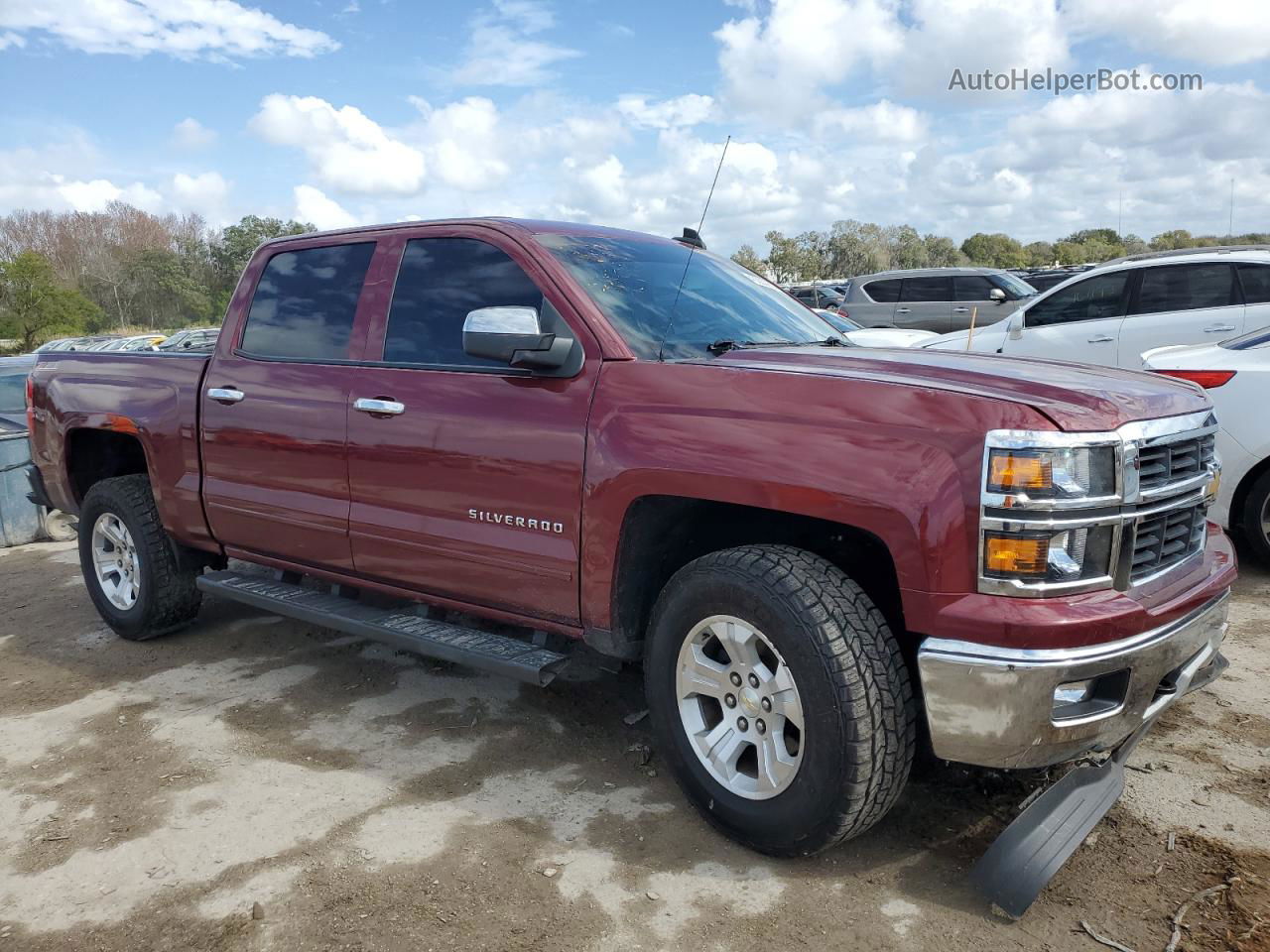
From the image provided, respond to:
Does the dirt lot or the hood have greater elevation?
the hood

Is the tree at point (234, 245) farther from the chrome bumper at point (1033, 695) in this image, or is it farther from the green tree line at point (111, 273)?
the chrome bumper at point (1033, 695)

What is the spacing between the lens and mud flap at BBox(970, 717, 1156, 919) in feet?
8.04

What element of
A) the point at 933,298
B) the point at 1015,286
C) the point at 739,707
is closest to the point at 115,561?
the point at 739,707

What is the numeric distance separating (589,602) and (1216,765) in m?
2.20

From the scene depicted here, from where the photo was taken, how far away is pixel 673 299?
3.52 meters

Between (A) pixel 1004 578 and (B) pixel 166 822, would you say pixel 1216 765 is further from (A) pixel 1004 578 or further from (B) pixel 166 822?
(B) pixel 166 822

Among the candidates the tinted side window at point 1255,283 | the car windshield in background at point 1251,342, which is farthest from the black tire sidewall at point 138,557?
the tinted side window at point 1255,283

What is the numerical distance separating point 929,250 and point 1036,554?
7051cm

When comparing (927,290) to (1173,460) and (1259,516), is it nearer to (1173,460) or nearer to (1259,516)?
(1259,516)

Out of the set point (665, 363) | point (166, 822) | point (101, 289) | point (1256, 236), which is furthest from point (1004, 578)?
point (101, 289)

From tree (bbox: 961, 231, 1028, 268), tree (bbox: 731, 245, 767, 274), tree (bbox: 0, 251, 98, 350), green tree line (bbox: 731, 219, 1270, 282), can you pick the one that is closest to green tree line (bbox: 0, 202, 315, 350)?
tree (bbox: 0, 251, 98, 350)

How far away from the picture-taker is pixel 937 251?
68375 millimetres

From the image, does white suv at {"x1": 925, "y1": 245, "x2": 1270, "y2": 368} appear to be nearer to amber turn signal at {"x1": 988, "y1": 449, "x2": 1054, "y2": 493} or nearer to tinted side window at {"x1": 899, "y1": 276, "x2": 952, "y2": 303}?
amber turn signal at {"x1": 988, "y1": 449, "x2": 1054, "y2": 493}

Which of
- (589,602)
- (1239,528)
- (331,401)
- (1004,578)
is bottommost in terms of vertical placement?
(1239,528)
